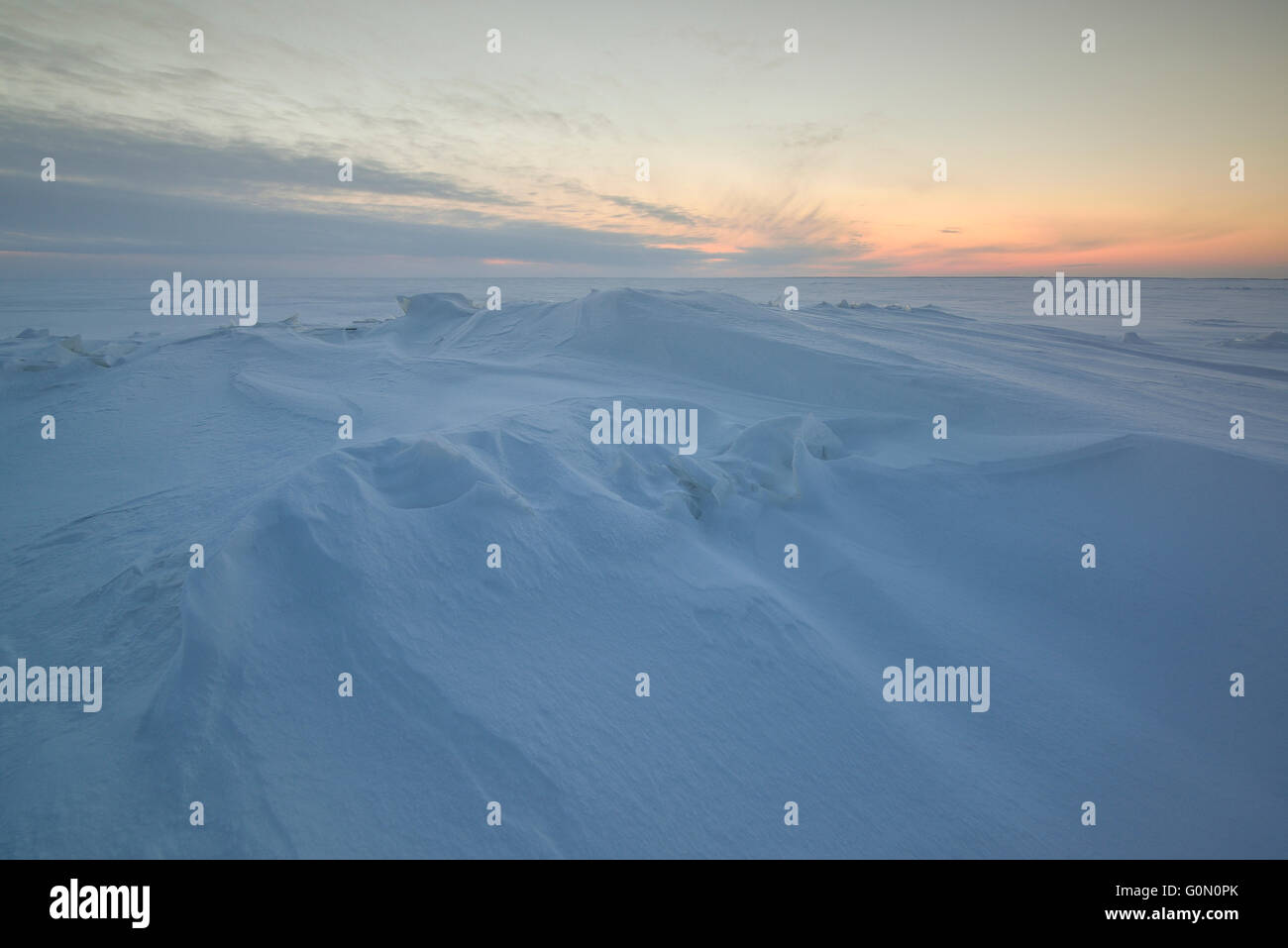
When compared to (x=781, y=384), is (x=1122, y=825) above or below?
below

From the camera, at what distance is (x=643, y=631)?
9.87ft

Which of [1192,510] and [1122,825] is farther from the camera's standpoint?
[1192,510]

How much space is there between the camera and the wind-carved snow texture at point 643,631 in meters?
2.26

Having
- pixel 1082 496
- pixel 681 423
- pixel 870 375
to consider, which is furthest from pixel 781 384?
pixel 1082 496

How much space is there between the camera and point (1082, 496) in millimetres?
A: 4242

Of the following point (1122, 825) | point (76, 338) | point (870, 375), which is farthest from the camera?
point (76, 338)

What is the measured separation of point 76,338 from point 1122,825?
11222 mm

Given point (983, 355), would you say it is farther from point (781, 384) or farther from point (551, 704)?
point (551, 704)

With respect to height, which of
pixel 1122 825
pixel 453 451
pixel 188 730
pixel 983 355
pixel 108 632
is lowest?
pixel 1122 825

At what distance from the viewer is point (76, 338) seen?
7727 millimetres

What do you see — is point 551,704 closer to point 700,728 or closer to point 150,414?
Result: point 700,728

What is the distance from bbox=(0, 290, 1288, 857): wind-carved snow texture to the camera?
2256 millimetres
